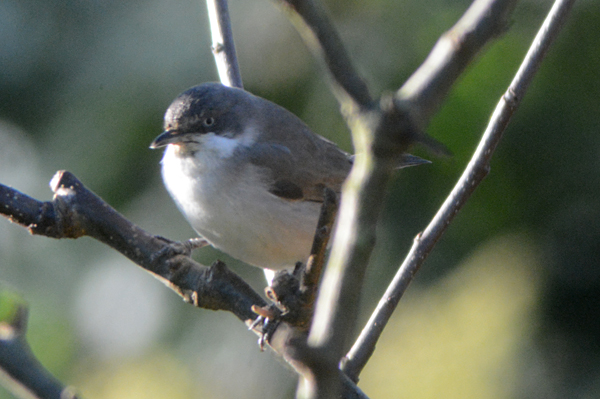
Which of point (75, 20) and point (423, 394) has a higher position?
point (75, 20)

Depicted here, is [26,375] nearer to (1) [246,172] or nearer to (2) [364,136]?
(2) [364,136]

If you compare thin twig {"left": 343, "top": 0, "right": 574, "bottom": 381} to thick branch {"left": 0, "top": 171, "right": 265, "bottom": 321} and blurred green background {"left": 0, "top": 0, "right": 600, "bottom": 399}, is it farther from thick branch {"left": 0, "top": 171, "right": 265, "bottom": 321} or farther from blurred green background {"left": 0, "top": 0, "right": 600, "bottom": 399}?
blurred green background {"left": 0, "top": 0, "right": 600, "bottom": 399}

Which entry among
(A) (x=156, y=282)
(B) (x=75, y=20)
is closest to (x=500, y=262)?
(A) (x=156, y=282)

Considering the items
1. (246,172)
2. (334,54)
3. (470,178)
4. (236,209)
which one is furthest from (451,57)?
(246,172)

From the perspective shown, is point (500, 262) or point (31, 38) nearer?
point (500, 262)

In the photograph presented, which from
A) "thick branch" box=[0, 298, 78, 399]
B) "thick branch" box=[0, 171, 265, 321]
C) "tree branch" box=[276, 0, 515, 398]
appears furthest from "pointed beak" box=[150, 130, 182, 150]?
"tree branch" box=[276, 0, 515, 398]

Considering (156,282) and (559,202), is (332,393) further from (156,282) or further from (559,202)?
(156,282)

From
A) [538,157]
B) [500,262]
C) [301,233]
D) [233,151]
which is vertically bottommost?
[500,262]
